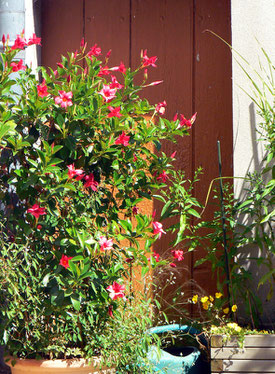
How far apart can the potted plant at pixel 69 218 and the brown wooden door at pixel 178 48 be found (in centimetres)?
93

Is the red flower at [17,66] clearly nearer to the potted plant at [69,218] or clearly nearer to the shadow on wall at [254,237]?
the potted plant at [69,218]

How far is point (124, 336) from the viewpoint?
9.19 ft

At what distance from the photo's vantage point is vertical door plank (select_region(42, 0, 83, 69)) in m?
3.94

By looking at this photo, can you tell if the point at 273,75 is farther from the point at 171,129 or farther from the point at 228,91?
the point at 171,129

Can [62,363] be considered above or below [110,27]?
below

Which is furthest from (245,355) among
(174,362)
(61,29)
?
(61,29)

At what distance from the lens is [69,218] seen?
109 inches

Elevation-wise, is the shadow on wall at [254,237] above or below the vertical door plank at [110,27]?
below

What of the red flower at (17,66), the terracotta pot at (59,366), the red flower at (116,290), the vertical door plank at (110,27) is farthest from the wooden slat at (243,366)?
the vertical door plank at (110,27)

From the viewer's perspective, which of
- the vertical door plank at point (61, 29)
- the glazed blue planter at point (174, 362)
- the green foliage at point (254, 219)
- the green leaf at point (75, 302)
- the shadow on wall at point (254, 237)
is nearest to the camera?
the green leaf at point (75, 302)

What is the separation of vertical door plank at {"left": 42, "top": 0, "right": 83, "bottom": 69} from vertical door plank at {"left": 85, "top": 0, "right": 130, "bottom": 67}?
6 cm

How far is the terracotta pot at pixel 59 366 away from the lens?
8.89 ft

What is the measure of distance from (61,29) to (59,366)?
2186 millimetres

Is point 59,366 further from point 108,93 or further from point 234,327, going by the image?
point 108,93
